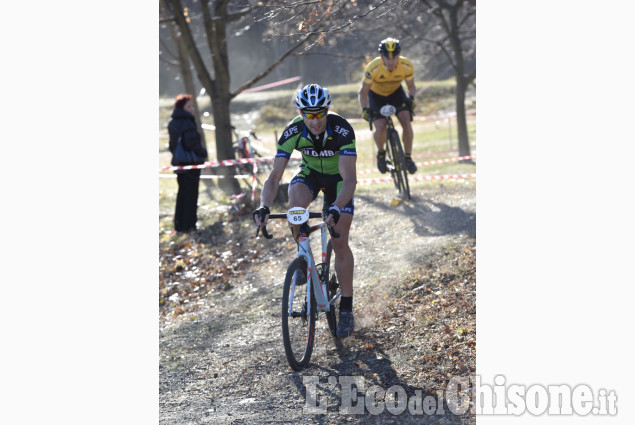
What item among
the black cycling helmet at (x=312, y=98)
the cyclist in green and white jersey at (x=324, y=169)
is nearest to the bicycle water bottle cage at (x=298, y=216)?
the cyclist in green and white jersey at (x=324, y=169)

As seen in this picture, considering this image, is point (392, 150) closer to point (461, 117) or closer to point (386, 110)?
point (386, 110)

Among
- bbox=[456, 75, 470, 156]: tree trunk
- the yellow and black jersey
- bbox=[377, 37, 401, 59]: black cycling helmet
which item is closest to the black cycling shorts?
the yellow and black jersey

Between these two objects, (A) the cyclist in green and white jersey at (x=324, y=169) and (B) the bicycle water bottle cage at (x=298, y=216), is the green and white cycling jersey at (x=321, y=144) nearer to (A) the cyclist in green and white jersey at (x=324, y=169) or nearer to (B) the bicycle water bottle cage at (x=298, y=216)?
(A) the cyclist in green and white jersey at (x=324, y=169)

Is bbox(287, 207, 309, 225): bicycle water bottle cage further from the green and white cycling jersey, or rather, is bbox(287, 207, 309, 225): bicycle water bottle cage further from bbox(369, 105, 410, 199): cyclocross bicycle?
bbox(369, 105, 410, 199): cyclocross bicycle

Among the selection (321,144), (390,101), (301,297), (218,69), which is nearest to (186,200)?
(218,69)

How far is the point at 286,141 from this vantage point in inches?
230

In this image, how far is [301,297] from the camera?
216 inches

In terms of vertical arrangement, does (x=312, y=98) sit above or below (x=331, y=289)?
above

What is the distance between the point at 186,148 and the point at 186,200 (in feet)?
3.58

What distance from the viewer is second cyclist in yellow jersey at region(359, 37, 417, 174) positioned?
31.5ft

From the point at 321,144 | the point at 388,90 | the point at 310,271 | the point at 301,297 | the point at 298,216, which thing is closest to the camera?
the point at 298,216

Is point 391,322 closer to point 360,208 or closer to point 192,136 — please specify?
point 360,208

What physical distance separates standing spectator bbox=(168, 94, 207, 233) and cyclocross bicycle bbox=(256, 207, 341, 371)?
6.09 meters

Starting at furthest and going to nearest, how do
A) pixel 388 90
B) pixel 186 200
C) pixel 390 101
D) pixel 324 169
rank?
pixel 186 200 < pixel 390 101 < pixel 388 90 < pixel 324 169
